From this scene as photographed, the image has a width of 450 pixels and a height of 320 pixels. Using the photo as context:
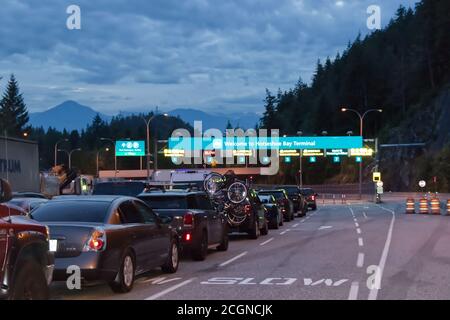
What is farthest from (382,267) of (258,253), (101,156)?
(101,156)

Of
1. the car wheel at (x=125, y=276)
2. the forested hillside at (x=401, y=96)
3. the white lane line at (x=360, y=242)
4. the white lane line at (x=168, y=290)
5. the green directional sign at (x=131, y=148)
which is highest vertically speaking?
the forested hillside at (x=401, y=96)

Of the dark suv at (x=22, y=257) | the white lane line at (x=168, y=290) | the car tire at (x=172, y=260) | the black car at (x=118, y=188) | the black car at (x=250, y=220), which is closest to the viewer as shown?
the dark suv at (x=22, y=257)

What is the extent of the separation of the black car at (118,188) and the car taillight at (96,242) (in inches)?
540

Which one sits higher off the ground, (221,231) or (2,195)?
(2,195)

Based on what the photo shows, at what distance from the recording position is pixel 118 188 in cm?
2455

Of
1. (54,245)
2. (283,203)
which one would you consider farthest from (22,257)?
(283,203)

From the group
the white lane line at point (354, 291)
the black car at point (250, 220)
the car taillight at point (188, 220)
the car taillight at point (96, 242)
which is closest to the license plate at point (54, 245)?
the car taillight at point (96, 242)

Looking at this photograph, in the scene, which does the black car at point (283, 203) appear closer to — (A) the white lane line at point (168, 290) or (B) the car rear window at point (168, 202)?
(B) the car rear window at point (168, 202)

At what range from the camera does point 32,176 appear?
2038 centimetres

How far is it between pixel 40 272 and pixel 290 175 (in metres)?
127

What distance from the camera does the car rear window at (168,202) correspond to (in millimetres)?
15906

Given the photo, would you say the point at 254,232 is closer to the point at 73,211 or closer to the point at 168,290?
the point at 168,290

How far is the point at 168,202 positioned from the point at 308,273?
401 centimetres
